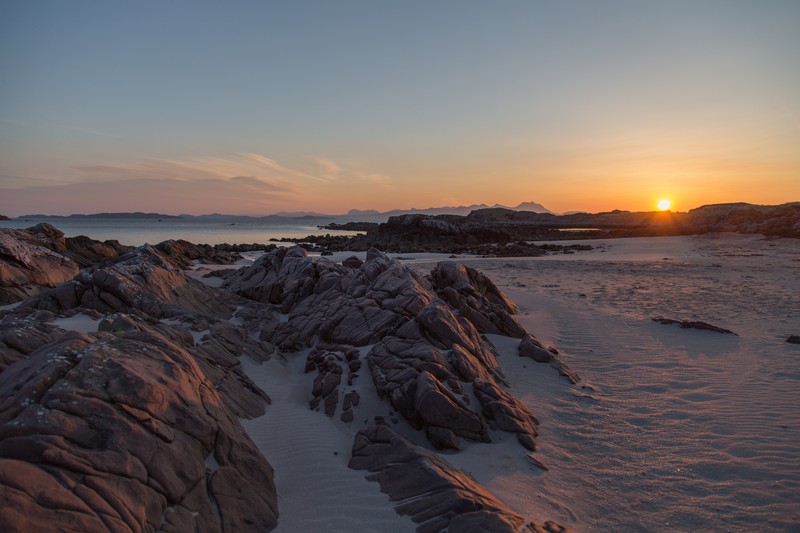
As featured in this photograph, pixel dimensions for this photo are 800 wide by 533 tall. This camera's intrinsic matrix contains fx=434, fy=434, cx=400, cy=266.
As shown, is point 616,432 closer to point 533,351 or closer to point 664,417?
point 664,417

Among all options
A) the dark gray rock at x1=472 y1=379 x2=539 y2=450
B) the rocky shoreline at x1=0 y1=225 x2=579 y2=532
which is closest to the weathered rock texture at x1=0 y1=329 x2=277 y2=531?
the rocky shoreline at x1=0 y1=225 x2=579 y2=532

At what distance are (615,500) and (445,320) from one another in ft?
14.9

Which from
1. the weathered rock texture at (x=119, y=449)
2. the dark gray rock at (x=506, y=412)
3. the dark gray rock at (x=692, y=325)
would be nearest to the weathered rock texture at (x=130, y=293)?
the weathered rock texture at (x=119, y=449)

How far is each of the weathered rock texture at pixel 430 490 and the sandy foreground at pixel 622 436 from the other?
20 cm

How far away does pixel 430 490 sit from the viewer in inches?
201

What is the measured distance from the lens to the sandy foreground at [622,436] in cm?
536

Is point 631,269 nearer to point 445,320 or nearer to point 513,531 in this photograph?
point 445,320

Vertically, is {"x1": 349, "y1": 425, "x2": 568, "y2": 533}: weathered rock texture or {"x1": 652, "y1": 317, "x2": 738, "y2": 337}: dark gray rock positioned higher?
{"x1": 652, "y1": 317, "x2": 738, "y2": 337}: dark gray rock

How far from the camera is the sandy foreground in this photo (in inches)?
211

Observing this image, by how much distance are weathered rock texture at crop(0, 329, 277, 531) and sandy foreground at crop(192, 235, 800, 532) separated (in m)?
0.77

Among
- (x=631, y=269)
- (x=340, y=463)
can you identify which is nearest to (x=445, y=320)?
(x=340, y=463)

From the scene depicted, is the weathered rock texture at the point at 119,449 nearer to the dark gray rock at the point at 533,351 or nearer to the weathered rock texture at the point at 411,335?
the weathered rock texture at the point at 411,335

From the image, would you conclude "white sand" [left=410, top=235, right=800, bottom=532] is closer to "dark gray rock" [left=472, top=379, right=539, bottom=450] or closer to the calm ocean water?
"dark gray rock" [left=472, top=379, right=539, bottom=450]

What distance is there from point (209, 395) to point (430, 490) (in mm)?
3158
